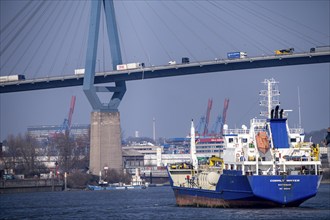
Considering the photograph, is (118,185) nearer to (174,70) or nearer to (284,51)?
(174,70)

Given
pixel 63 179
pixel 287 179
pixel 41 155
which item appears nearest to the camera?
pixel 287 179

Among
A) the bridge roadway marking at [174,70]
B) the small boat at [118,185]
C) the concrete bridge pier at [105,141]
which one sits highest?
the bridge roadway marking at [174,70]

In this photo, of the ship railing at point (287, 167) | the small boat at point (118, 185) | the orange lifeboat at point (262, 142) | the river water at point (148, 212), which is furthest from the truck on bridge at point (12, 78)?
the orange lifeboat at point (262, 142)

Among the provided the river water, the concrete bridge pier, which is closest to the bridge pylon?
Answer: the concrete bridge pier

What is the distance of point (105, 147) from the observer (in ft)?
309

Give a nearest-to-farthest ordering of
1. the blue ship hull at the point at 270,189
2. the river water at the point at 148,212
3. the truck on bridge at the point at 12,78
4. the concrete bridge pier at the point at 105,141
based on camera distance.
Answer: the river water at the point at 148,212 < the blue ship hull at the point at 270,189 < the concrete bridge pier at the point at 105,141 < the truck on bridge at the point at 12,78

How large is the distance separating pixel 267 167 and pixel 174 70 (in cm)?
4774

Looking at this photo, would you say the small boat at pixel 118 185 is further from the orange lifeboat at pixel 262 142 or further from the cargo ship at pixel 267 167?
the orange lifeboat at pixel 262 142

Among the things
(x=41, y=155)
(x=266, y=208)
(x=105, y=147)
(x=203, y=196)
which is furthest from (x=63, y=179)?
(x=266, y=208)

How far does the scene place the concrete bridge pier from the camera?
91812 mm

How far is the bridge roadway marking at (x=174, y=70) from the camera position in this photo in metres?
87.9

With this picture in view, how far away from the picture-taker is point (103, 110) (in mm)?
91250

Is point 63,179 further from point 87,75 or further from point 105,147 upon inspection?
point 87,75

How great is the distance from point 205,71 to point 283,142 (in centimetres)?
4585
